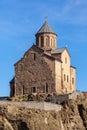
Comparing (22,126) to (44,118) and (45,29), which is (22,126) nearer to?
(44,118)

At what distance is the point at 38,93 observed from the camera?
254ft

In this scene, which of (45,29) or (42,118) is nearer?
(42,118)

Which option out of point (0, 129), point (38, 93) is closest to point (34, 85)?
point (38, 93)

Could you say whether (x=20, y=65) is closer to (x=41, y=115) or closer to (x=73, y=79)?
(x=73, y=79)

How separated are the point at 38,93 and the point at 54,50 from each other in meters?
7.50

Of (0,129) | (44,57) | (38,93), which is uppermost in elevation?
(44,57)

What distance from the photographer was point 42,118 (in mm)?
68062

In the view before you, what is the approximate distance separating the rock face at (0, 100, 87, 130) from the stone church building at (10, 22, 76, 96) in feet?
18.8

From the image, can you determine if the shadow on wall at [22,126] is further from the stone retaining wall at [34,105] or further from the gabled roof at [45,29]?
the gabled roof at [45,29]

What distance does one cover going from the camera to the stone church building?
78.6 m

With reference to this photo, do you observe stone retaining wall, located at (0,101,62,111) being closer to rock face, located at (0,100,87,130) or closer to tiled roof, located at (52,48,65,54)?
rock face, located at (0,100,87,130)

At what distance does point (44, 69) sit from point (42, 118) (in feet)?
40.3

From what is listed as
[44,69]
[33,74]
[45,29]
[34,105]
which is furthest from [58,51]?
[34,105]

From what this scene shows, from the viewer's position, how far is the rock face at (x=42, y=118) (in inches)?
2618
